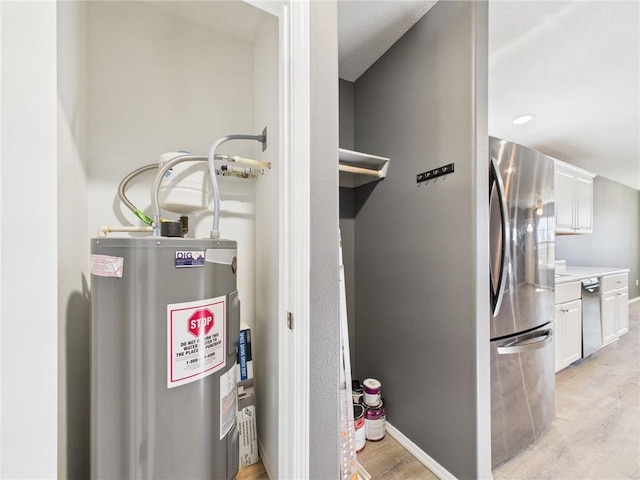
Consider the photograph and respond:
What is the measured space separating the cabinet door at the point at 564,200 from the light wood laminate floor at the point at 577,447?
61.1 inches

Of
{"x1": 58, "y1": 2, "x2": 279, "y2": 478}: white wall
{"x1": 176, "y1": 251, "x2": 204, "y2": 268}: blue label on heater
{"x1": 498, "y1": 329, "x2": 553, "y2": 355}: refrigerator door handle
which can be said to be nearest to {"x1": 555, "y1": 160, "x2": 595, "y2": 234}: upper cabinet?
{"x1": 498, "y1": 329, "x2": 553, "y2": 355}: refrigerator door handle

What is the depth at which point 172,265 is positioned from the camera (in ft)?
3.03

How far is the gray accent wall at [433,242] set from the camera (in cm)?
129

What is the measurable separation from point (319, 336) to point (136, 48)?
5.68 ft

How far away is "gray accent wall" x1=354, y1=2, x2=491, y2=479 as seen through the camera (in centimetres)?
129

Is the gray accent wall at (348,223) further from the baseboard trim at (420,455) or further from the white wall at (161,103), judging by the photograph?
the white wall at (161,103)

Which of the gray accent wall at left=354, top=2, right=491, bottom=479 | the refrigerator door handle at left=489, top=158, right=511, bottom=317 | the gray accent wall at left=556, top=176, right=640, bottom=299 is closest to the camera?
the gray accent wall at left=354, top=2, right=491, bottom=479

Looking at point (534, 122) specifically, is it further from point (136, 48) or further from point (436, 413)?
point (136, 48)

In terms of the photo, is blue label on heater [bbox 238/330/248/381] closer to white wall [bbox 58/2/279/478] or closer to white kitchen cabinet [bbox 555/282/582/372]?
white wall [bbox 58/2/279/478]

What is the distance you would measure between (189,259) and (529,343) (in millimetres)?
1879

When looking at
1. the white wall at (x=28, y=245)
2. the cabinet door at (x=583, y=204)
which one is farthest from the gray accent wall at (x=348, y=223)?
the cabinet door at (x=583, y=204)

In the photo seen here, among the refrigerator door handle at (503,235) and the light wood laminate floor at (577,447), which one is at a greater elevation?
the refrigerator door handle at (503,235)


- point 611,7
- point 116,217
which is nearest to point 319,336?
point 116,217

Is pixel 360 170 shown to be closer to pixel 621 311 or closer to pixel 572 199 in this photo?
pixel 572 199
